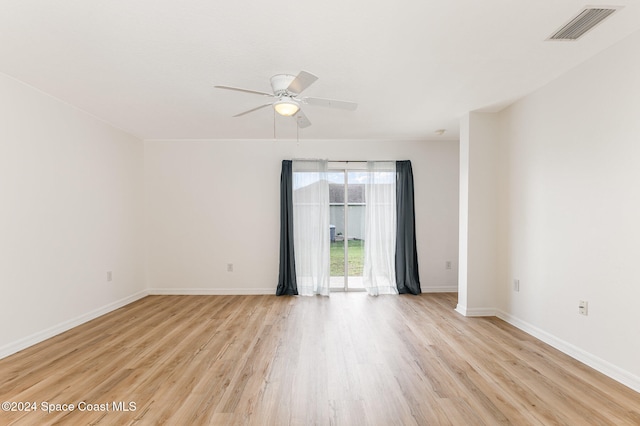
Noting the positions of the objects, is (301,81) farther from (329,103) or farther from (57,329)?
(57,329)

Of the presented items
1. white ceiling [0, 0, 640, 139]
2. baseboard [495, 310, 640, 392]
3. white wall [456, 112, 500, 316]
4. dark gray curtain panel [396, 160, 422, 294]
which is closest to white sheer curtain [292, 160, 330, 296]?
dark gray curtain panel [396, 160, 422, 294]

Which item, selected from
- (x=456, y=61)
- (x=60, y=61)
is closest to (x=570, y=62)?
(x=456, y=61)

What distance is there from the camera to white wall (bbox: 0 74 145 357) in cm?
291

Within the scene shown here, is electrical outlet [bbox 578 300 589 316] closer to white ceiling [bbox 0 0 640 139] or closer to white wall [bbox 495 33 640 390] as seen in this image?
white wall [bbox 495 33 640 390]

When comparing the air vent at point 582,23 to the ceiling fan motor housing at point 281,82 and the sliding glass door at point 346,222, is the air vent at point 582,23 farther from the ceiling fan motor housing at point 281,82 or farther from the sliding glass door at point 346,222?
the sliding glass door at point 346,222

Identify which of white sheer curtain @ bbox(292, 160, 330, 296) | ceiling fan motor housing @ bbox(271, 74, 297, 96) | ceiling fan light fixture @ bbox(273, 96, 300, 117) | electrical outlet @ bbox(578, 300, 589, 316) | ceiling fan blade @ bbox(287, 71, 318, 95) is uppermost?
ceiling fan motor housing @ bbox(271, 74, 297, 96)

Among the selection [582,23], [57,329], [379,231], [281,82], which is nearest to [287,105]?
[281,82]

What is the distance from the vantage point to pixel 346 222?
538 centimetres

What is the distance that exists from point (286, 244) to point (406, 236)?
1.98 m

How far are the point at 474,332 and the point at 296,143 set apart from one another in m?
3.73

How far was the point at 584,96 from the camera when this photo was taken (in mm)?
2697

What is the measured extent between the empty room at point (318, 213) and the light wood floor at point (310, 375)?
0.08 ft

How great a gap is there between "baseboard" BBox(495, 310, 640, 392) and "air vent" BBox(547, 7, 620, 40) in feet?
8.16

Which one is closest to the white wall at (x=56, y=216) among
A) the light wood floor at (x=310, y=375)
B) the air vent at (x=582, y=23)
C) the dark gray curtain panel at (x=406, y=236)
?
the light wood floor at (x=310, y=375)
